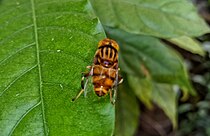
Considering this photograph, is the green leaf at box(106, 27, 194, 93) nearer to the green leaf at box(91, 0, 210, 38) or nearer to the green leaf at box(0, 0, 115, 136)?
the green leaf at box(91, 0, 210, 38)

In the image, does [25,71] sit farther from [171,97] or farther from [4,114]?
[171,97]

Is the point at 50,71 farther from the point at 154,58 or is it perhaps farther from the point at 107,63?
the point at 154,58

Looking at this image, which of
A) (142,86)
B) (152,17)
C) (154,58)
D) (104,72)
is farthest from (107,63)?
(142,86)

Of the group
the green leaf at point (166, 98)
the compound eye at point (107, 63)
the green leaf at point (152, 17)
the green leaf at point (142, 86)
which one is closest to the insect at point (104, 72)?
the compound eye at point (107, 63)

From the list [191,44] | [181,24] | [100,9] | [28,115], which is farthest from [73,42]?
[191,44]

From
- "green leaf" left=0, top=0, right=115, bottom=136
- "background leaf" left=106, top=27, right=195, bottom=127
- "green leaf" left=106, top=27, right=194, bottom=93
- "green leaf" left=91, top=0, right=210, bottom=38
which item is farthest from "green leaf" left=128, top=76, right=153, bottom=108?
"green leaf" left=0, top=0, right=115, bottom=136
